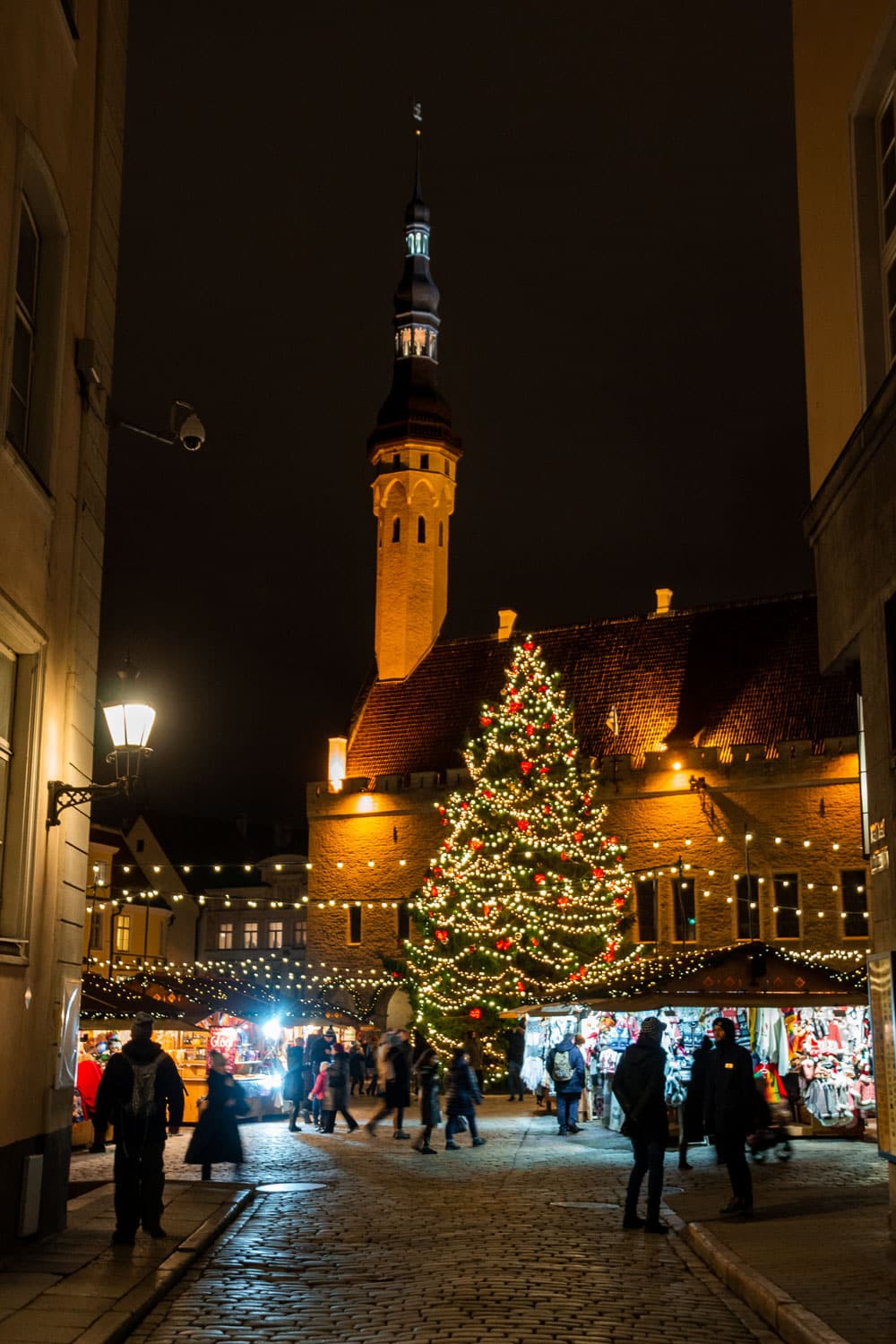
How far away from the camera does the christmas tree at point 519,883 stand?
3272 cm

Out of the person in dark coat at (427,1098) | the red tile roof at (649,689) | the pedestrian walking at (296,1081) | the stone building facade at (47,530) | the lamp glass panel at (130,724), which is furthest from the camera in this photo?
the red tile roof at (649,689)

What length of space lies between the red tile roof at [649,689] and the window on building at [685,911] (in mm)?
3517

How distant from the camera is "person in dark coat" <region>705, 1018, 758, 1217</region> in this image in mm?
12602

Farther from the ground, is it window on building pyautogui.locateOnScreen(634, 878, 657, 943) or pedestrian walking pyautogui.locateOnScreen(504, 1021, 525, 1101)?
window on building pyautogui.locateOnScreen(634, 878, 657, 943)

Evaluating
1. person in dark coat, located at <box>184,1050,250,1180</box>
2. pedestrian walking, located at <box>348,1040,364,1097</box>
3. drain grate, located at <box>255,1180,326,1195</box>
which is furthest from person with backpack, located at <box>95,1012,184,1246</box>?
pedestrian walking, located at <box>348,1040,364,1097</box>

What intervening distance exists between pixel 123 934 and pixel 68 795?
157 ft

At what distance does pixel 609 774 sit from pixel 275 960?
22446 mm

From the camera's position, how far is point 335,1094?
22.8m

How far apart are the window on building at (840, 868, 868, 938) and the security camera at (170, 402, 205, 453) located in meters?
29.1

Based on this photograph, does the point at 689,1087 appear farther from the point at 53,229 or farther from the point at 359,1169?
the point at 53,229

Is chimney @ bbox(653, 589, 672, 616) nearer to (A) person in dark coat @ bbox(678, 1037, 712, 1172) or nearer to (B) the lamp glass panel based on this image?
(A) person in dark coat @ bbox(678, 1037, 712, 1172)

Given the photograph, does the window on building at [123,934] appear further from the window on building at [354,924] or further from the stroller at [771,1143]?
the stroller at [771,1143]

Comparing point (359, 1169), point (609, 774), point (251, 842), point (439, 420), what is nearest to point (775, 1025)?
point (359, 1169)

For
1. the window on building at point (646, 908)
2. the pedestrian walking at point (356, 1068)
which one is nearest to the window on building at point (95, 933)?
the pedestrian walking at point (356, 1068)
